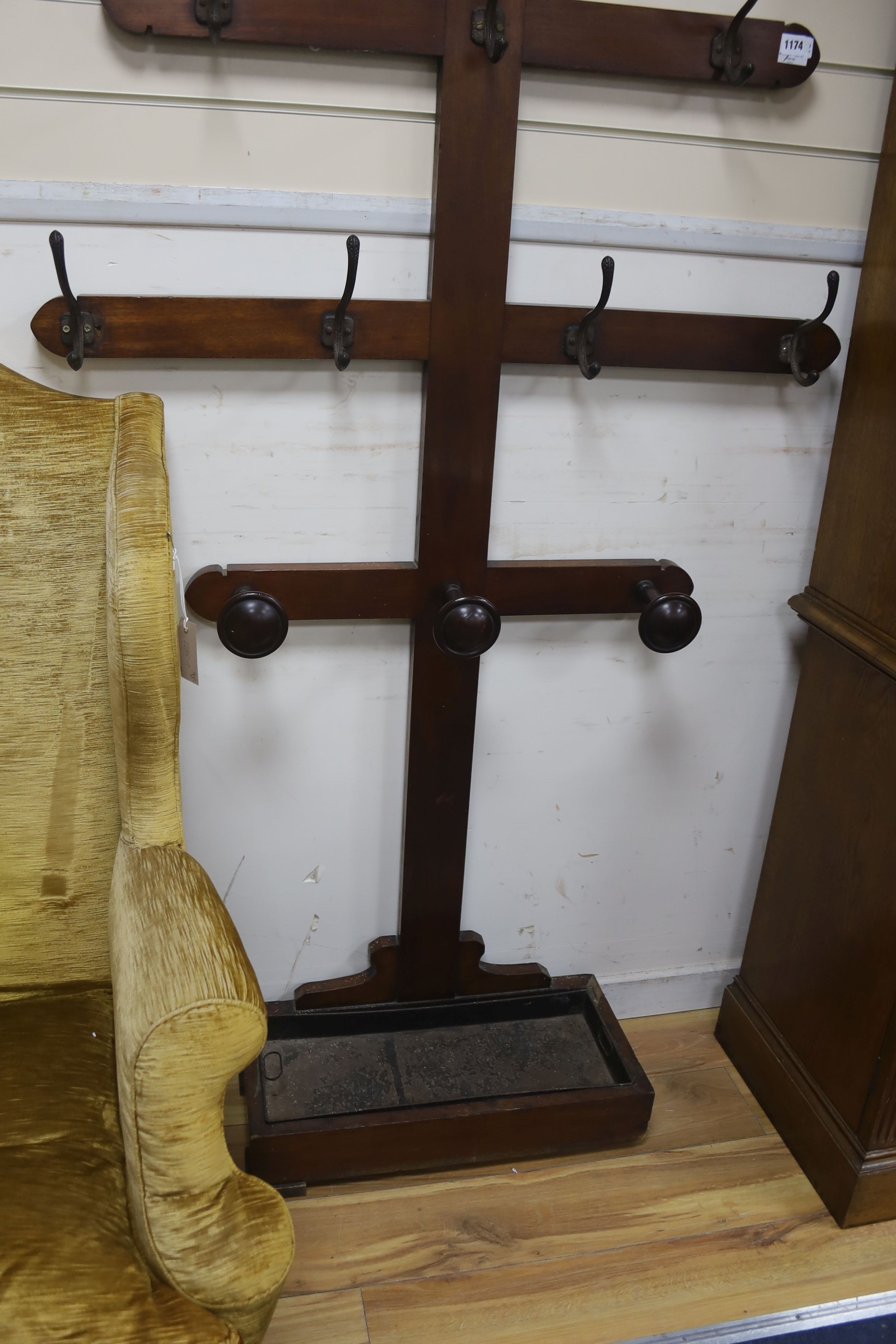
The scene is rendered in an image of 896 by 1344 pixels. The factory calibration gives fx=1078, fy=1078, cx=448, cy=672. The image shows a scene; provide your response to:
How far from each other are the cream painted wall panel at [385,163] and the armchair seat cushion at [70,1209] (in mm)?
914

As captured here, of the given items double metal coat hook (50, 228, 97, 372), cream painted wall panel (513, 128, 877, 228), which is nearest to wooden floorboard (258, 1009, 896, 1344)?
double metal coat hook (50, 228, 97, 372)

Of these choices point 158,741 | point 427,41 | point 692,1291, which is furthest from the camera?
point 692,1291

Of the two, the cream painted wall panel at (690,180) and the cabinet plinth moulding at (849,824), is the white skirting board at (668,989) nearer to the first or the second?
the cabinet plinth moulding at (849,824)

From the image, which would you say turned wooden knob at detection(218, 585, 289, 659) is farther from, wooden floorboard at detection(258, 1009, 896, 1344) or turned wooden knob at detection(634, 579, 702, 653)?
wooden floorboard at detection(258, 1009, 896, 1344)

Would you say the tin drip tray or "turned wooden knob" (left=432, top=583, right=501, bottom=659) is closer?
"turned wooden knob" (left=432, top=583, right=501, bottom=659)

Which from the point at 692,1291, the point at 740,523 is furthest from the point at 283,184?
the point at 692,1291

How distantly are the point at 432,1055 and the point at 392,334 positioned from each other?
990mm

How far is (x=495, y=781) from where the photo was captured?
1.56 metres

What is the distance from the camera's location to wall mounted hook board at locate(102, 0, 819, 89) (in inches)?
44.1

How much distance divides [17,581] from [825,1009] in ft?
3.87

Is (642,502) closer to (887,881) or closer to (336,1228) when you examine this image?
(887,881)

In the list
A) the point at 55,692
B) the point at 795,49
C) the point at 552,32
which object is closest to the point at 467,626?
the point at 55,692

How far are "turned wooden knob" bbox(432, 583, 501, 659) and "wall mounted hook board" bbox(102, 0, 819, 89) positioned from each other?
1.98 feet

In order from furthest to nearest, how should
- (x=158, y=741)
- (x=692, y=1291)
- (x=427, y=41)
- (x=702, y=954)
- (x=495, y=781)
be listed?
(x=702, y=954), (x=495, y=781), (x=692, y=1291), (x=427, y=41), (x=158, y=741)
